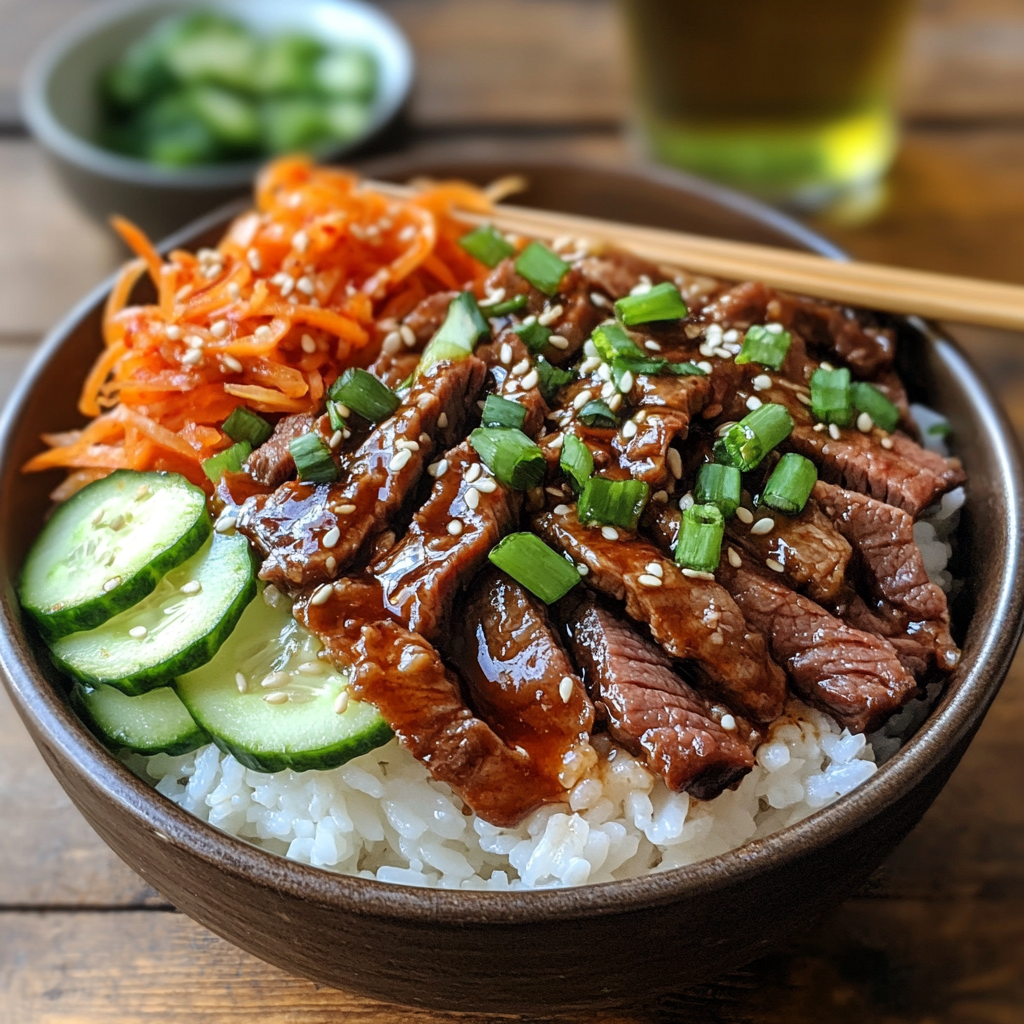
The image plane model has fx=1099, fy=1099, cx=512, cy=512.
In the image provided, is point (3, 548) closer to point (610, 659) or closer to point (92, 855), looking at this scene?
point (92, 855)

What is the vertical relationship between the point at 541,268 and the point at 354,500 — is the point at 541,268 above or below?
above

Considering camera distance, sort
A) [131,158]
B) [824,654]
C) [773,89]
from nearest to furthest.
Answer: [824,654]
[773,89]
[131,158]

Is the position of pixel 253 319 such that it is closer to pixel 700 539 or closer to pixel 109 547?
pixel 109 547

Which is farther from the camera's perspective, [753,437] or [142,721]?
[753,437]

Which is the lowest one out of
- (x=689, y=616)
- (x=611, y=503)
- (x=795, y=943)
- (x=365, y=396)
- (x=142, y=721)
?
(x=795, y=943)

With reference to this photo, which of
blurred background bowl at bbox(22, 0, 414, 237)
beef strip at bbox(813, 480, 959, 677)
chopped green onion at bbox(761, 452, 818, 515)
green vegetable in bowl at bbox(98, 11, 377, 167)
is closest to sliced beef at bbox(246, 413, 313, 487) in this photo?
chopped green onion at bbox(761, 452, 818, 515)

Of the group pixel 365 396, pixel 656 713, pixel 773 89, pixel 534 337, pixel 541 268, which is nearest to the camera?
pixel 656 713

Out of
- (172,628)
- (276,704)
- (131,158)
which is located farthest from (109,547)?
(131,158)

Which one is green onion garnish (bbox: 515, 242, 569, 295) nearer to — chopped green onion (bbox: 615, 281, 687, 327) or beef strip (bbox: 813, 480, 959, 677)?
chopped green onion (bbox: 615, 281, 687, 327)
